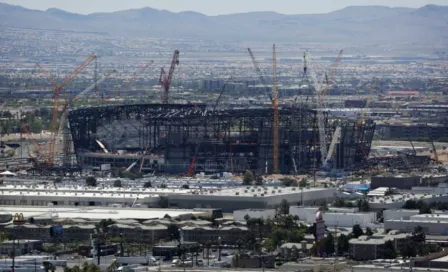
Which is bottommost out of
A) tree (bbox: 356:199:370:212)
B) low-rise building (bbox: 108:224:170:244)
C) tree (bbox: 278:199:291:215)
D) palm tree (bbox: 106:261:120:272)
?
tree (bbox: 278:199:291:215)

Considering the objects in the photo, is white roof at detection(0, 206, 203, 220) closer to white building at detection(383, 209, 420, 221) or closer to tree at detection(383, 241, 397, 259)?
white building at detection(383, 209, 420, 221)

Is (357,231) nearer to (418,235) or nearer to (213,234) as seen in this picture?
(418,235)

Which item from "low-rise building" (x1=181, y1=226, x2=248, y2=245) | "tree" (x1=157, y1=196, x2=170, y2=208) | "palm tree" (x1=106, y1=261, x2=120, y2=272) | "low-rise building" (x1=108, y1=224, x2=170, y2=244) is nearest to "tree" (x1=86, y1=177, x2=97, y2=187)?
"tree" (x1=157, y1=196, x2=170, y2=208)

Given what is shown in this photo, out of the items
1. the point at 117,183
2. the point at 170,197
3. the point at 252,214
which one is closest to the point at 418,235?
the point at 252,214

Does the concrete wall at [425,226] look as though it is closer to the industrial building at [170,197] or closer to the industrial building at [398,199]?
the industrial building at [398,199]

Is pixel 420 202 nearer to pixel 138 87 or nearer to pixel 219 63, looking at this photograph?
pixel 138 87

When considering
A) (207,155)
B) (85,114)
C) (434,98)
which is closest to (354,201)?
(207,155)

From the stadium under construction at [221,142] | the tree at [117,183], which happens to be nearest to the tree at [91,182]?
the tree at [117,183]
